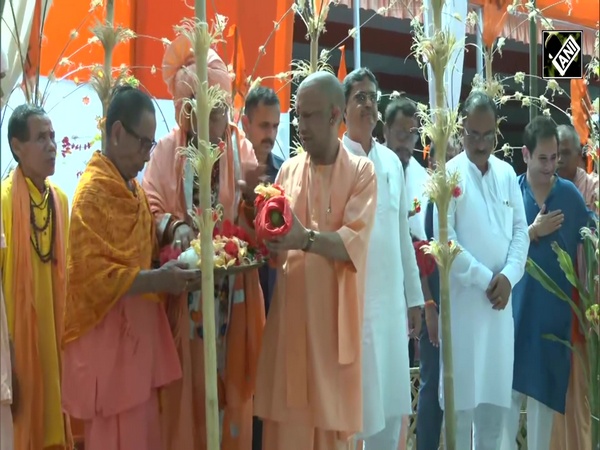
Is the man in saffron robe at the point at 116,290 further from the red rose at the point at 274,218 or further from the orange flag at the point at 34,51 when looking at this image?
the orange flag at the point at 34,51

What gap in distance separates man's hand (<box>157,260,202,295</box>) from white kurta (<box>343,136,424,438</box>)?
0.95 metres

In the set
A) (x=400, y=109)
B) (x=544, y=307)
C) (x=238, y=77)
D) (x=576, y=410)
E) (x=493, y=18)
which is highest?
(x=493, y=18)

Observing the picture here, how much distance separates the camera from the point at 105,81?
414 cm

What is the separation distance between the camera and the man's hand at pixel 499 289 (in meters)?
3.99

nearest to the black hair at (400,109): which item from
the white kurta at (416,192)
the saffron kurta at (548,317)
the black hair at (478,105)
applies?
the white kurta at (416,192)

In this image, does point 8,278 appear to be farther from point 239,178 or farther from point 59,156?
point 59,156

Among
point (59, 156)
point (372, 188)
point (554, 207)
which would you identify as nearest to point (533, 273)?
point (554, 207)

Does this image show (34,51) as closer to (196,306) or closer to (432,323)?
(196,306)

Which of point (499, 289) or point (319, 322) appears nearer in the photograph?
point (319, 322)

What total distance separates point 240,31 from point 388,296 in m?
2.84

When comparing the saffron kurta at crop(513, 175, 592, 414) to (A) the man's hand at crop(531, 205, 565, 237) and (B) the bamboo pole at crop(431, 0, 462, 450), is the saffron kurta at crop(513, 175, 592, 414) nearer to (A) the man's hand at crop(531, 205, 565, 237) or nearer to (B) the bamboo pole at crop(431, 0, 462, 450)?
(A) the man's hand at crop(531, 205, 565, 237)

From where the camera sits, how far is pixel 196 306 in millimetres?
3590

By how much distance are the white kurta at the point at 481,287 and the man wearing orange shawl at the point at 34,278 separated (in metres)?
1.83

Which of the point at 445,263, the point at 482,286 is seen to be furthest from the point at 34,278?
the point at 482,286
